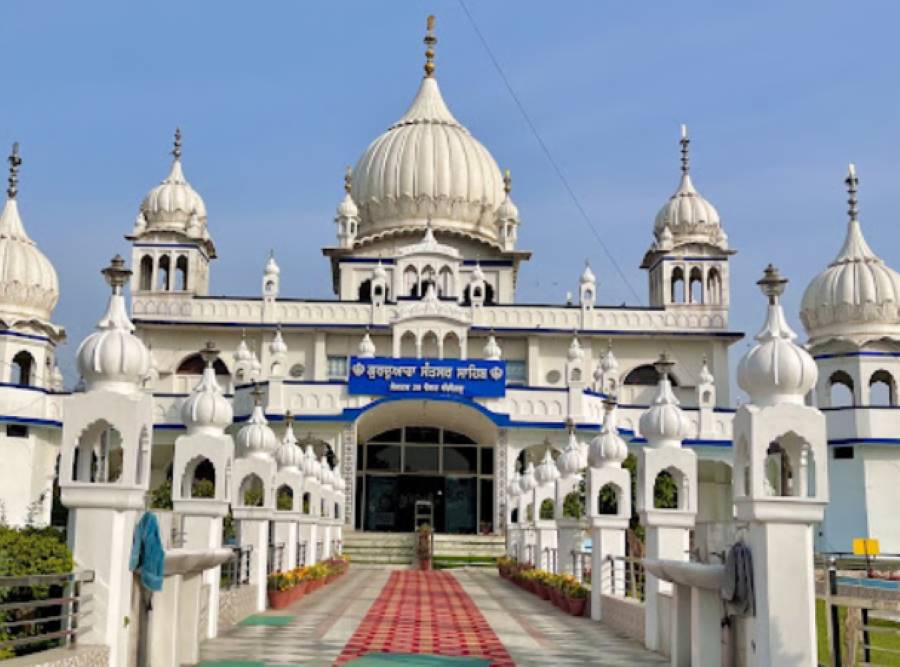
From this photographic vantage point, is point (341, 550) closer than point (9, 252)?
Yes

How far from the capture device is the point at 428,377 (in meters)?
37.0

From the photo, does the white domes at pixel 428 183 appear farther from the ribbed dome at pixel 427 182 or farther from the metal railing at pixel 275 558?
the metal railing at pixel 275 558

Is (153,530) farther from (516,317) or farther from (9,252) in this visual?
(516,317)

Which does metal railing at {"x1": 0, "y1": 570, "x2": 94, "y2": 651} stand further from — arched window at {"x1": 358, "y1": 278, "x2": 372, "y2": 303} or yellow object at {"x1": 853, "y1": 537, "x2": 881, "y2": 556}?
arched window at {"x1": 358, "y1": 278, "x2": 372, "y2": 303}

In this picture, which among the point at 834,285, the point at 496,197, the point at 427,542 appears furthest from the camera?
the point at 496,197

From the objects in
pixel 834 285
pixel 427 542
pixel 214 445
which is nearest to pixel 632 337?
pixel 834 285

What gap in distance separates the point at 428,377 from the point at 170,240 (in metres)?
14.0

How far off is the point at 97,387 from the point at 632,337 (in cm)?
3569

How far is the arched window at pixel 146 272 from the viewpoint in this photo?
4491 centimetres

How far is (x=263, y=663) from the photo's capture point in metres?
11.6

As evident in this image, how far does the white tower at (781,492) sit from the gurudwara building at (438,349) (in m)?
22.5

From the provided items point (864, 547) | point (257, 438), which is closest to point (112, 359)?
point (257, 438)

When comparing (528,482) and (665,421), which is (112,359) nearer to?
(665,421)

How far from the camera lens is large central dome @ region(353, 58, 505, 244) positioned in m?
48.8
